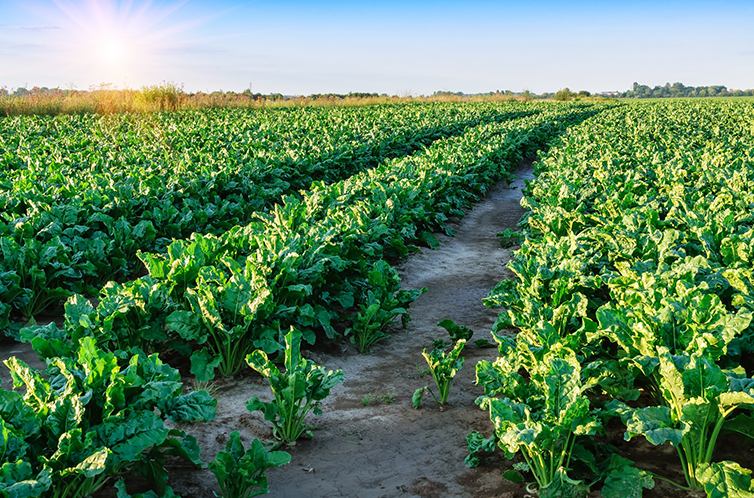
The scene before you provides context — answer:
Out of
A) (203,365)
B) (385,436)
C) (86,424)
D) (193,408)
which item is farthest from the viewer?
(203,365)

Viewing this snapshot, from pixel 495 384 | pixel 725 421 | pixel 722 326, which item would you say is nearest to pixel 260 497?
pixel 495 384

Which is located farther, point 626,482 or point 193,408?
point 193,408

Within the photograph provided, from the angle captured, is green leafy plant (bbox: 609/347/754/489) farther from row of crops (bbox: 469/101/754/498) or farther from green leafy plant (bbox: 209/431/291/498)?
green leafy plant (bbox: 209/431/291/498)

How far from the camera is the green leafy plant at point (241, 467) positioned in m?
3.00

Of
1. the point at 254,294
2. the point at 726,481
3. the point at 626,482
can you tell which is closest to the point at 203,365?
the point at 254,294

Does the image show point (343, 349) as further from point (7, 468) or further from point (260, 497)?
point (7, 468)

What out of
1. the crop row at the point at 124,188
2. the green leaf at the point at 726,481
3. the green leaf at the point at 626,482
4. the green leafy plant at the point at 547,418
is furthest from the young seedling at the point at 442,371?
the crop row at the point at 124,188

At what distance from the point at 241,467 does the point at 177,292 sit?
2.32 m

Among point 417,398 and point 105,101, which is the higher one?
point 105,101

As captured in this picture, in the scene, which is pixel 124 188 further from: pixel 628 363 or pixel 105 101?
pixel 105 101

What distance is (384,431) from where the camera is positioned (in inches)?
157

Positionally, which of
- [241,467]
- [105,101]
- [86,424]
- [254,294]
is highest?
[105,101]

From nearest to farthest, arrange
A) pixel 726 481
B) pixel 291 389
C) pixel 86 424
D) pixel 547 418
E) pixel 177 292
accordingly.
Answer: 1. pixel 726 481
2. pixel 86 424
3. pixel 547 418
4. pixel 291 389
5. pixel 177 292

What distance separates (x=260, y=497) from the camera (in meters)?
3.28
